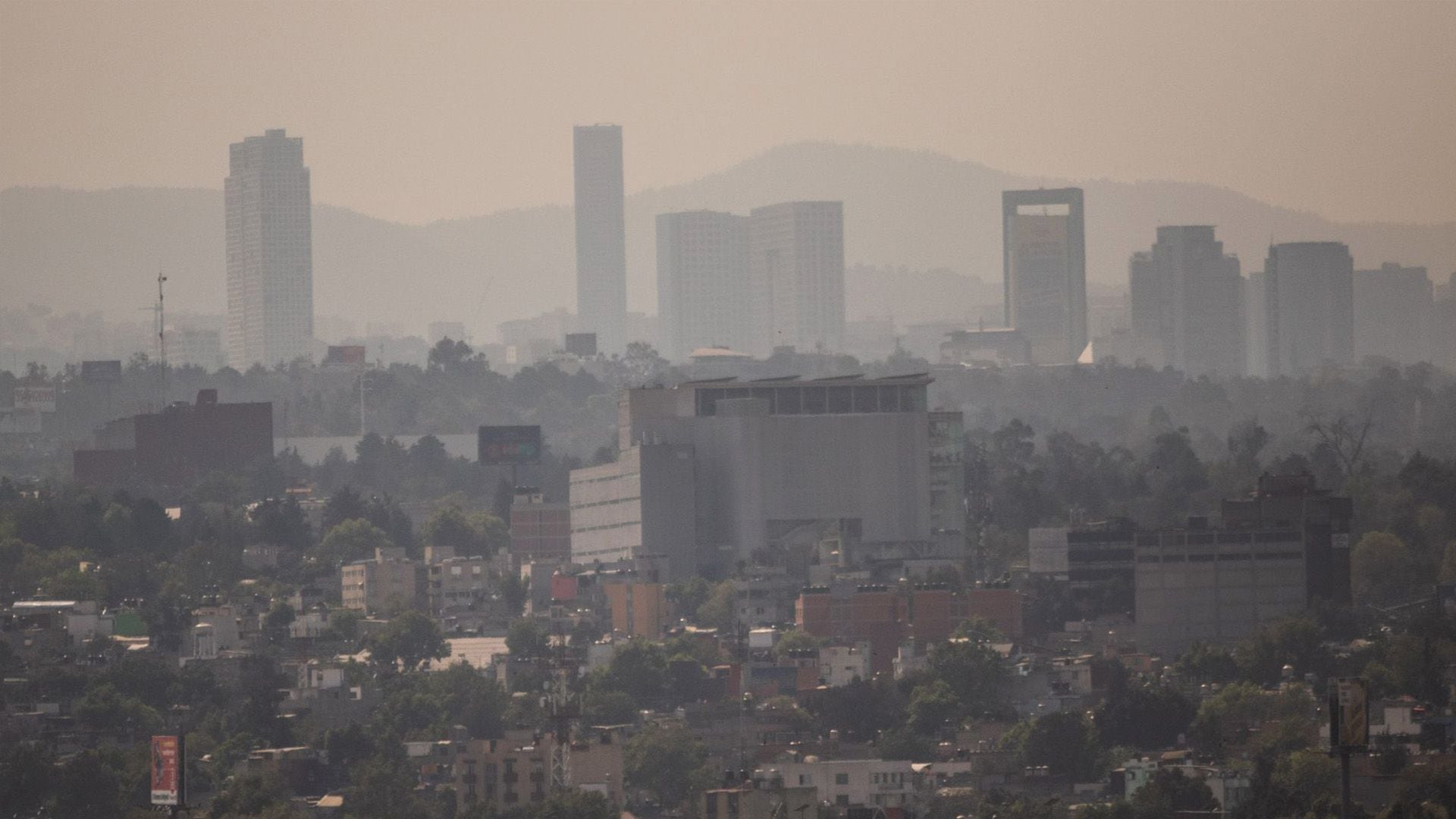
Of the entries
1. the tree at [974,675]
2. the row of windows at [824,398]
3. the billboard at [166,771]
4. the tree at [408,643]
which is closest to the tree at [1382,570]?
the tree at [974,675]

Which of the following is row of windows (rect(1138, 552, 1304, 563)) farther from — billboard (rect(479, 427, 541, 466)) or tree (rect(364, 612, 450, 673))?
billboard (rect(479, 427, 541, 466))

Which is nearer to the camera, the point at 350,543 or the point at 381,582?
the point at 381,582

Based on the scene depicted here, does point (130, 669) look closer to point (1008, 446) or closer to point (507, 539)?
point (507, 539)

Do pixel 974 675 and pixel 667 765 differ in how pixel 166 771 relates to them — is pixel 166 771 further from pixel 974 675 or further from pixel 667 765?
pixel 974 675

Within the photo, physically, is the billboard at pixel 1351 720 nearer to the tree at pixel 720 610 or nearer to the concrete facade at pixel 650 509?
the tree at pixel 720 610

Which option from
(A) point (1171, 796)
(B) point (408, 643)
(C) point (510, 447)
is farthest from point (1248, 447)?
(A) point (1171, 796)

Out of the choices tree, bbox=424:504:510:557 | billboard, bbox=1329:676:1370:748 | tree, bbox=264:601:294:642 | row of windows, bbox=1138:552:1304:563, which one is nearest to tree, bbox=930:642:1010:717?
row of windows, bbox=1138:552:1304:563

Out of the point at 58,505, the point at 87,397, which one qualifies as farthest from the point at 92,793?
the point at 87,397
